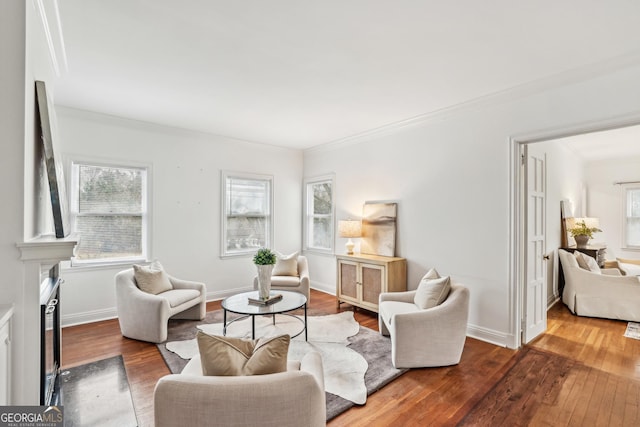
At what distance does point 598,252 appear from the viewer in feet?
16.3

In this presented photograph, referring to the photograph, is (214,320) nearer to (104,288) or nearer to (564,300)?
(104,288)

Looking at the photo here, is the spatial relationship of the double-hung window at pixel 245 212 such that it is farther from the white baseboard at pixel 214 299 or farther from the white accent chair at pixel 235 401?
the white accent chair at pixel 235 401

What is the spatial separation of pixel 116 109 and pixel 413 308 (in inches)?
164

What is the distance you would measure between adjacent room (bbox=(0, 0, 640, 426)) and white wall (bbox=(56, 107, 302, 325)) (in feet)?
0.10

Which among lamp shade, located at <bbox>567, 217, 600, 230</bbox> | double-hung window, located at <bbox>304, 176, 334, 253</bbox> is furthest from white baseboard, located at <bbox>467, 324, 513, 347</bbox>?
lamp shade, located at <bbox>567, 217, 600, 230</bbox>

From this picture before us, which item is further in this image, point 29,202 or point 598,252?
point 598,252

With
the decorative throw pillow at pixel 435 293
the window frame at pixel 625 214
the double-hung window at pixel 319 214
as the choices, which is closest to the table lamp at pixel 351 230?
the double-hung window at pixel 319 214

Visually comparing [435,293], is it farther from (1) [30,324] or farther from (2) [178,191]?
(2) [178,191]

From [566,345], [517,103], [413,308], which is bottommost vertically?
[566,345]

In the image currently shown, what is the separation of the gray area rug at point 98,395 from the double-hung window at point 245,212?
244 cm

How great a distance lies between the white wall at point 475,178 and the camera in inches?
108

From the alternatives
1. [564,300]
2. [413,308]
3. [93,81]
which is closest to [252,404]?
[413,308]

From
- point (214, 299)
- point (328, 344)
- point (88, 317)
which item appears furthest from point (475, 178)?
point (88, 317)

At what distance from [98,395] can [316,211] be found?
411 centimetres
